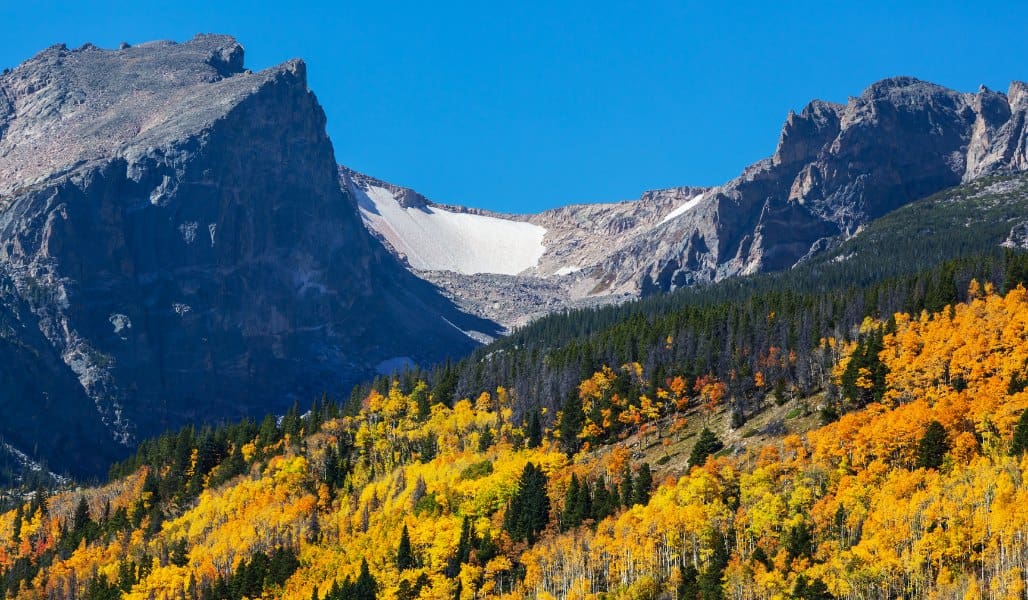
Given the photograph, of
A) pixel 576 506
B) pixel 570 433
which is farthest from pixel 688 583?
pixel 570 433

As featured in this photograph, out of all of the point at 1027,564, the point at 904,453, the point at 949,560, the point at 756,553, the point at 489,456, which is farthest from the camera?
the point at 489,456

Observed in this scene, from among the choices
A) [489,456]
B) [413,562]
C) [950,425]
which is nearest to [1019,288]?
[950,425]

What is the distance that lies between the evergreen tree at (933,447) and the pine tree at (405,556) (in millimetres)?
63055

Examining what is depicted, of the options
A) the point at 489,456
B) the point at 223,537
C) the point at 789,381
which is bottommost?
the point at 223,537

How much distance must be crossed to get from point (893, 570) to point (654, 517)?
30.3 m

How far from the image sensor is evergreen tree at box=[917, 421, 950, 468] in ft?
464

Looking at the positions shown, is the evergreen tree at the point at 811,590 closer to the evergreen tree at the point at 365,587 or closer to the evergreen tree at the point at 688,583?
the evergreen tree at the point at 688,583

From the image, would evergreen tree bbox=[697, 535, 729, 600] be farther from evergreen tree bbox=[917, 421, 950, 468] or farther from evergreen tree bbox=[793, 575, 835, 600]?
evergreen tree bbox=[917, 421, 950, 468]

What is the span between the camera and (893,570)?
122 metres

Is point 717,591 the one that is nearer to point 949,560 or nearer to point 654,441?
point 949,560

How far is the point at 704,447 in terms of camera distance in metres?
167

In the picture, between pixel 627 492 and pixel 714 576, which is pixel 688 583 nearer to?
pixel 714 576

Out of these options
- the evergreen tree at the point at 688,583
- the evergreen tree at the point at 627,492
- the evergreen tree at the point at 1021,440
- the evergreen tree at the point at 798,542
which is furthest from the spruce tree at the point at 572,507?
the evergreen tree at the point at 1021,440

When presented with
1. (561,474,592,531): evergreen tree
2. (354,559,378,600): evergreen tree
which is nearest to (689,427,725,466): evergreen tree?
(561,474,592,531): evergreen tree
